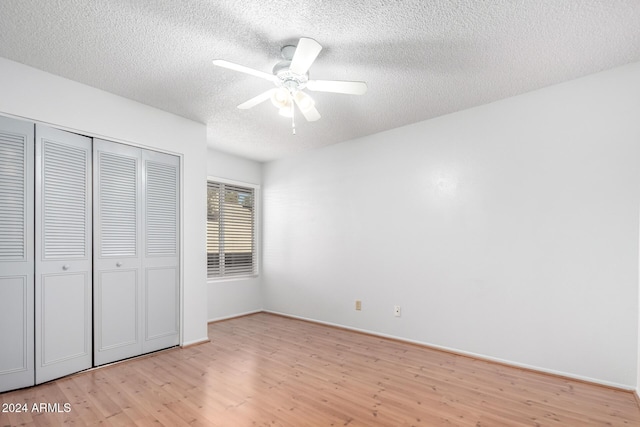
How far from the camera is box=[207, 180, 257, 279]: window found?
16.6ft

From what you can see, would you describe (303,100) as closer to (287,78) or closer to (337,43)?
(287,78)

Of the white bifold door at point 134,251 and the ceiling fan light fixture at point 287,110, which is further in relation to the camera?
the white bifold door at point 134,251

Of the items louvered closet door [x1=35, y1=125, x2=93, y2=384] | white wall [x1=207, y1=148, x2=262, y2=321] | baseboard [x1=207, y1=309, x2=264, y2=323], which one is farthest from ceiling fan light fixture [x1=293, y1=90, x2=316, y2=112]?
baseboard [x1=207, y1=309, x2=264, y2=323]

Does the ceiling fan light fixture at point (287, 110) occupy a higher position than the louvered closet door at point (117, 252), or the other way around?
the ceiling fan light fixture at point (287, 110)

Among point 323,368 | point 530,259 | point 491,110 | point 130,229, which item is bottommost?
point 323,368

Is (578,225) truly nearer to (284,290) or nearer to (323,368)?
(323,368)

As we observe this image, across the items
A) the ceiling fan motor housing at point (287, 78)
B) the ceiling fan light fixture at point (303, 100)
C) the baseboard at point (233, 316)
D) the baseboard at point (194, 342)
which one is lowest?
the baseboard at point (233, 316)

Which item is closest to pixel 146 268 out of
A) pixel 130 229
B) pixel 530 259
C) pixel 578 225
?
pixel 130 229

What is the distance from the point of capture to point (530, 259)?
3066 mm

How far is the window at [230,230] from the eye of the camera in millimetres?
5047

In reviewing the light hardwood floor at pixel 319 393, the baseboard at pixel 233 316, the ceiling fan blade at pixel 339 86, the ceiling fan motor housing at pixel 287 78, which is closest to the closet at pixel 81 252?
the light hardwood floor at pixel 319 393

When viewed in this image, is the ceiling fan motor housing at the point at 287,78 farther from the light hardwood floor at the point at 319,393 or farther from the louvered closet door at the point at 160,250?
the light hardwood floor at the point at 319,393

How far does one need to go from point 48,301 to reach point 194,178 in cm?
181

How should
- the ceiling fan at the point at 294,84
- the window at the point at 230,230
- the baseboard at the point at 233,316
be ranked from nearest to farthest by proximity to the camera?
1. the ceiling fan at the point at 294,84
2. the baseboard at the point at 233,316
3. the window at the point at 230,230
